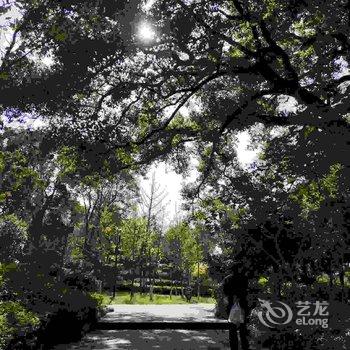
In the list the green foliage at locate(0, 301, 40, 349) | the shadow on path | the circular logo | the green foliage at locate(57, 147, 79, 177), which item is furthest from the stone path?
the green foliage at locate(57, 147, 79, 177)

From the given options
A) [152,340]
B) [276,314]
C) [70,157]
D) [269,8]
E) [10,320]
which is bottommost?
[152,340]

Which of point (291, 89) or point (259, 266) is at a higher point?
point (291, 89)

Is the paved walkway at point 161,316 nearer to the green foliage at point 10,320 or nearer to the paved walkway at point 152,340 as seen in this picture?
the paved walkway at point 152,340

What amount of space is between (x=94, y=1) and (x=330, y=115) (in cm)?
586

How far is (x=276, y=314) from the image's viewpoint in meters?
7.72

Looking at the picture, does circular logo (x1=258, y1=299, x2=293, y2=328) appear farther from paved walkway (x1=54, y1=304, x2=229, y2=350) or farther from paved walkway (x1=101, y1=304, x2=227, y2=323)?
paved walkway (x1=101, y1=304, x2=227, y2=323)

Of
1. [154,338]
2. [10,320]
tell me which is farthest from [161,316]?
[10,320]

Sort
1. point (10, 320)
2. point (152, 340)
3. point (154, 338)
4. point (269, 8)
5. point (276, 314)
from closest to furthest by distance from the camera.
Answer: point (10, 320) → point (276, 314) → point (269, 8) → point (152, 340) → point (154, 338)

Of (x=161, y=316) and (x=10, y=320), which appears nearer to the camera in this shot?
(x=10, y=320)

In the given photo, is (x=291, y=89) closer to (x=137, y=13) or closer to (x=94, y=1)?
(x=137, y=13)

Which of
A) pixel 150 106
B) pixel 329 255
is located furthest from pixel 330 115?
pixel 150 106

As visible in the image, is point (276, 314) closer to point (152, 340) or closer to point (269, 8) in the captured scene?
point (152, 340)

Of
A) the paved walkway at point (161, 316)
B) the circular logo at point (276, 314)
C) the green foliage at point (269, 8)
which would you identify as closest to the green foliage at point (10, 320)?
the circular logo at point (276, 314)

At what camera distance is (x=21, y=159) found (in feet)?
34.4
